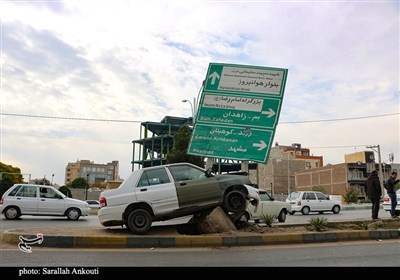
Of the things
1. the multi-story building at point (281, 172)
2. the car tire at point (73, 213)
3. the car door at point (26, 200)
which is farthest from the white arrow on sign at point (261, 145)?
the multi-story building at point (281, 172)

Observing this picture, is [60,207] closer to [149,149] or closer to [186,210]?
[186,210]

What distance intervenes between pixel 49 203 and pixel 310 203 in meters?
15.8

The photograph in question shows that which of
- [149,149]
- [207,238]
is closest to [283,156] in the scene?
[149,149]

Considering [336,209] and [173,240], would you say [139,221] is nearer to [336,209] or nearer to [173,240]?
[173,240]

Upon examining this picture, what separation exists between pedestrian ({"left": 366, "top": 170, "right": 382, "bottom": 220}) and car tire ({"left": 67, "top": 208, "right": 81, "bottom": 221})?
12.5m

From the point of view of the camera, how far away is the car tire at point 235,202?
10.1 m

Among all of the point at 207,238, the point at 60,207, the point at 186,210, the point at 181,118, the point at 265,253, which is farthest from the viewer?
the point at 181,118

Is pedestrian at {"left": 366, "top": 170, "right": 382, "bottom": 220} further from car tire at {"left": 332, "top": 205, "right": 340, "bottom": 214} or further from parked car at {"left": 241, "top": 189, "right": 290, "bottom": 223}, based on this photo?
car tire at {"left": 332, "top": 205, "right": 340, "bottom": 214}

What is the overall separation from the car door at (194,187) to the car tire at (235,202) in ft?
1.20

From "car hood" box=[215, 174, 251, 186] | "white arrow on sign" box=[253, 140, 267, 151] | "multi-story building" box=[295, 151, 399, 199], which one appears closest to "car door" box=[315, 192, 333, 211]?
"white arrow on sign" box=[253, 140, 267, 151]

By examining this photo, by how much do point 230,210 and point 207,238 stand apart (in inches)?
65.4

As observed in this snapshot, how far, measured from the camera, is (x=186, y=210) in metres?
9.62

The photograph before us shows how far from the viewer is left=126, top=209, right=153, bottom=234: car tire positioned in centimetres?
934

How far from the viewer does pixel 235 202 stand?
33.7 ft
